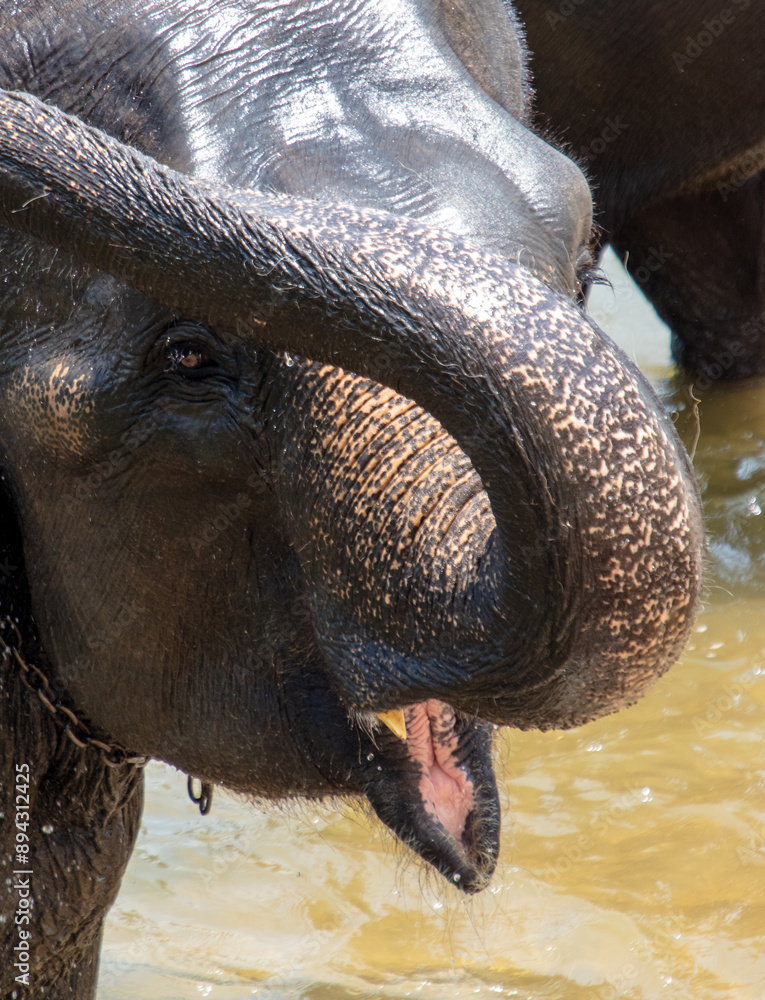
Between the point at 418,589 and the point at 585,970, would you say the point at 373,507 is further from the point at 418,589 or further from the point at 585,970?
the point at 585,970

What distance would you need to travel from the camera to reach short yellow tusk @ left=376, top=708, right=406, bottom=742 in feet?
5.27

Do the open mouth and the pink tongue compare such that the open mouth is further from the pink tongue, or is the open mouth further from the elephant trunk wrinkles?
the elephant trunk wrinkles

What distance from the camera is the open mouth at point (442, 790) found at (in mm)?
1727

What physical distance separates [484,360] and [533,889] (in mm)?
2314

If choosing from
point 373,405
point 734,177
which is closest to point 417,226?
point 373,405

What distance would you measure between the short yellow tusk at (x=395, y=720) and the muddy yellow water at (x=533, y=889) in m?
1.07

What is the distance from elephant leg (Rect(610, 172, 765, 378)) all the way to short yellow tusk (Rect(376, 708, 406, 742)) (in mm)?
3837

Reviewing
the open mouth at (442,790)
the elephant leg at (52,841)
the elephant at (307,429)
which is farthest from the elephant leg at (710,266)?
the open mouth at (442,790)

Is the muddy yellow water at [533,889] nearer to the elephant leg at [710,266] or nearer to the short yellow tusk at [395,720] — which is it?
the short yellow tusk at [395,720]

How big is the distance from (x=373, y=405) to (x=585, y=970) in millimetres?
1959

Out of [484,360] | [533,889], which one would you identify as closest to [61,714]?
[484,360]

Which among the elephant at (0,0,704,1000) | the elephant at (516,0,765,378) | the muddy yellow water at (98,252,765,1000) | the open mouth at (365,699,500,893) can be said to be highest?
the elephant at (0,0,704,1000)

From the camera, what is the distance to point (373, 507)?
1430 mm

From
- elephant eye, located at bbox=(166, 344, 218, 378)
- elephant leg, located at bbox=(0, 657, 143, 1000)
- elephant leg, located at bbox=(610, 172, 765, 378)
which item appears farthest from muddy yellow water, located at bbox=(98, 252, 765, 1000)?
elephant leg, located at bbox=(610, 172, 765, 378)
